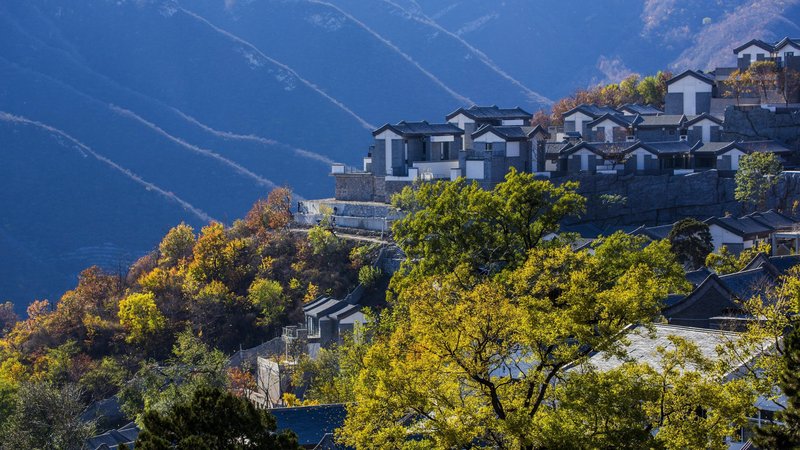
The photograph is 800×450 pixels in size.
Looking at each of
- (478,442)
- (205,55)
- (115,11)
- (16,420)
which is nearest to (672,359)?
(478,442)

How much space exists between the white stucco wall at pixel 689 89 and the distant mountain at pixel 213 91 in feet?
128

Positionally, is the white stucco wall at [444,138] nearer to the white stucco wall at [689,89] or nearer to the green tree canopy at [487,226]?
the white stucco wall at [689,89]

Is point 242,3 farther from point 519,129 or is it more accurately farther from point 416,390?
point 416,390

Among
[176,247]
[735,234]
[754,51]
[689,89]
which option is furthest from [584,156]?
[176,247]

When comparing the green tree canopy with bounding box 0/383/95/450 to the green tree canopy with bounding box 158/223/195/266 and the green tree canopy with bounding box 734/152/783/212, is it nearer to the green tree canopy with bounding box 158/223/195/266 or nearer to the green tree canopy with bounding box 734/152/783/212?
the green tree canopy with bounding box 158/223/195/266

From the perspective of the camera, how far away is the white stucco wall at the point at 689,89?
5469 centimetres

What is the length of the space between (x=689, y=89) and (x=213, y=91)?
68452mm

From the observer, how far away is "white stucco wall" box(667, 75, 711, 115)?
54688 mm

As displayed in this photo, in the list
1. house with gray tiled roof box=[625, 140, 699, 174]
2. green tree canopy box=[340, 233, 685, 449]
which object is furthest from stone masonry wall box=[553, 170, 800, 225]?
green tree canopy box=[340, 233, 685, 449]

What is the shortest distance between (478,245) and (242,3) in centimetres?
11317

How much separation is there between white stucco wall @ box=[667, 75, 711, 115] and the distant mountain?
38987mm

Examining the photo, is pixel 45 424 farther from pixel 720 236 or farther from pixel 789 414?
pixel 789 414

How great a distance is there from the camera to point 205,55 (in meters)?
121

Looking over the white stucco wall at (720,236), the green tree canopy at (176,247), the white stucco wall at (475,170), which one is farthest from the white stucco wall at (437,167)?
the white stucco wall at (720,236)
